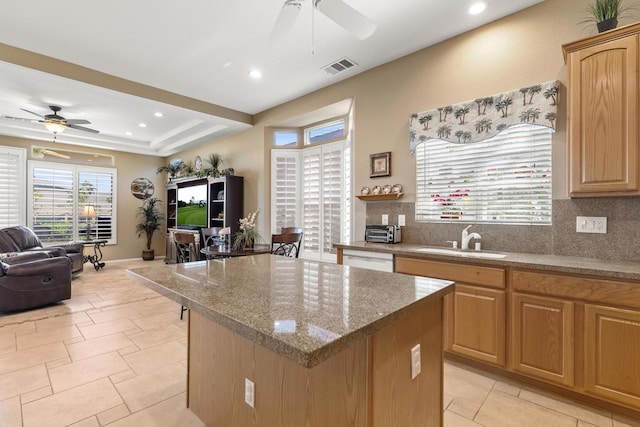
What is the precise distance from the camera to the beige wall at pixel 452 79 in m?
2.46

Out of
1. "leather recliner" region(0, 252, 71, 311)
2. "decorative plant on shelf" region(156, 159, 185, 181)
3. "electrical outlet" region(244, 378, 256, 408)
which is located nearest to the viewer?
"electrical outlet" region(244, 378, 256, 408)

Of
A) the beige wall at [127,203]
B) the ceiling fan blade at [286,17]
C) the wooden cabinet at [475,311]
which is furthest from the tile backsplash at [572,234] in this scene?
the beige wall at [127,203]

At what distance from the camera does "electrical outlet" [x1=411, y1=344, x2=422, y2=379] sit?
4.16 feet

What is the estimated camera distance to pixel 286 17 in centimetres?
201

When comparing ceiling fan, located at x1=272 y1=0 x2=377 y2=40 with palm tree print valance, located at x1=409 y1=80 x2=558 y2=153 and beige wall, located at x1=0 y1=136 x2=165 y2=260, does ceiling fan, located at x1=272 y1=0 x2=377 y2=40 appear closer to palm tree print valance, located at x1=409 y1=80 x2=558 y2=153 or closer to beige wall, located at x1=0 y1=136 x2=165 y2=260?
palm tree print valance, located at x1=409 y1=80 x2=558 y2=153

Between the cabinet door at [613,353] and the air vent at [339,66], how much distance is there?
125 inches

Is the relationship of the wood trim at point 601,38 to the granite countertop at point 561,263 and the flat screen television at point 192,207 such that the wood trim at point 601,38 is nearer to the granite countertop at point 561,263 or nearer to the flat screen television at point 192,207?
the granite countertop at point 561,263

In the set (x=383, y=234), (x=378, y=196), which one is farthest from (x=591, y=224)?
(x=378, y=196)

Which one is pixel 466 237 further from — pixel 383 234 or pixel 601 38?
pixel 601 38

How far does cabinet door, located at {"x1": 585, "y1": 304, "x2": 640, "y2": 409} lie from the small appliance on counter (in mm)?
1658

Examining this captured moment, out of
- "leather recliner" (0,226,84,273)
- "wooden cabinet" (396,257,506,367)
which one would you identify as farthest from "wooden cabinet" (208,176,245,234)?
"wooden cabinet" (396,257,506,367)

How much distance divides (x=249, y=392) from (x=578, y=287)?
6.95ft

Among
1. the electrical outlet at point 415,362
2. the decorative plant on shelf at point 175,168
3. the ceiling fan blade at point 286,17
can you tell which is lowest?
the electrical outlet at point 415,362

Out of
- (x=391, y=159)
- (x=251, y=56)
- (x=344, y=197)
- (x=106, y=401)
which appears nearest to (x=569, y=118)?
(x=391, y=159)
